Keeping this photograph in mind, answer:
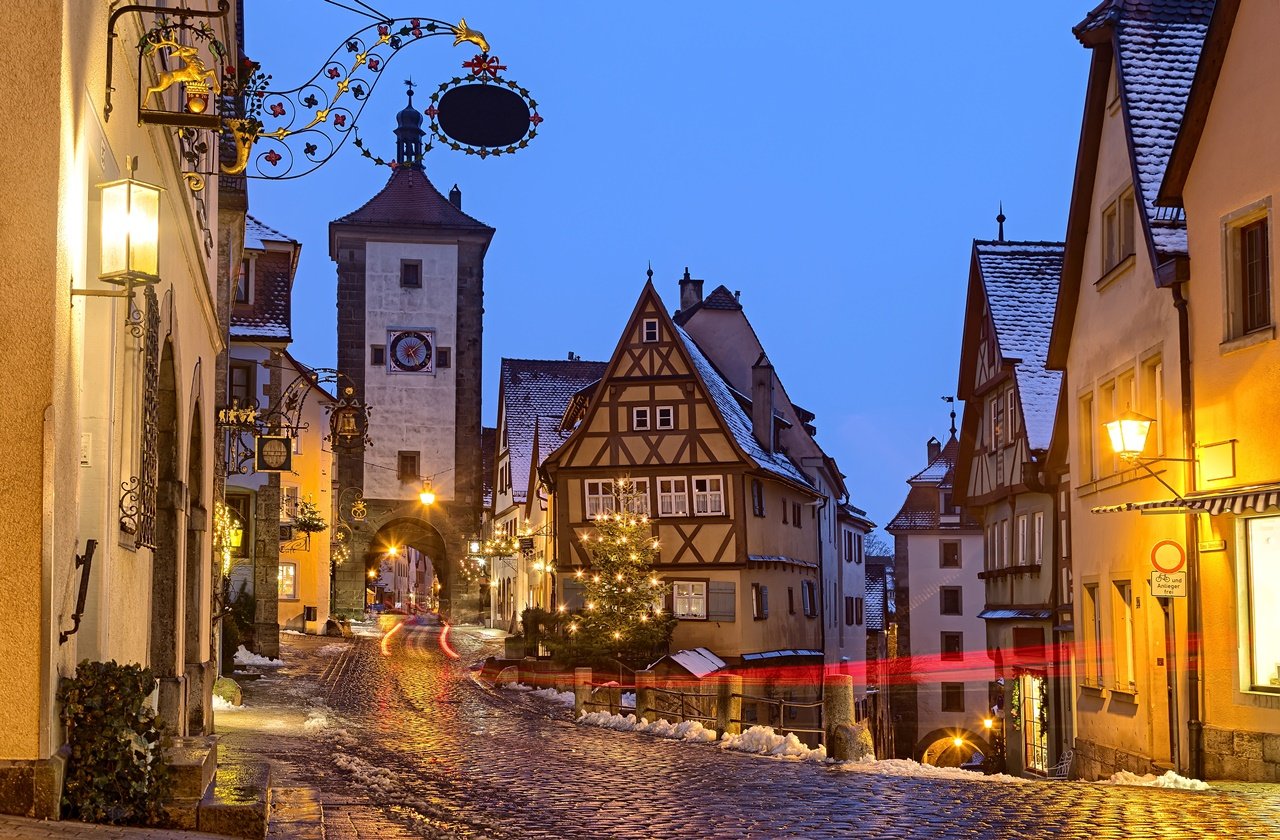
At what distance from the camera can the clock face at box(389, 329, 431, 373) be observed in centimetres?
6681

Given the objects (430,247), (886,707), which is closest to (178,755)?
(886,707)

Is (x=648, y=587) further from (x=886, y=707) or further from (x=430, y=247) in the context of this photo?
(x=430, y=247)

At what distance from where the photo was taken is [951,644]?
56562 millimetres

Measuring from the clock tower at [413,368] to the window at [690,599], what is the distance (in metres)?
25.4

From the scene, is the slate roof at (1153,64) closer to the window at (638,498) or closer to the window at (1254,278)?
the window at (1254,278)

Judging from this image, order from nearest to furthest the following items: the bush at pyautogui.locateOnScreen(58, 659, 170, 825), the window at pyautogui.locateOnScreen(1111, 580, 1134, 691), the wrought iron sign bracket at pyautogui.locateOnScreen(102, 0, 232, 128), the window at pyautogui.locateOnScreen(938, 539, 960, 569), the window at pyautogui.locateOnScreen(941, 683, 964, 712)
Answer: the bush at pyautogui.locateOnScreen(58, 659, 170, 825) → the wrought iron sign bracket at pyautogui.locateOnScreen(102, 0, 232, 128) → the window at pyautogui.locateOnScreen(1111, 580, 1134, 691) → the window at pyautogui.locateOnScreen(941, 683, 964, 712) → the window at pyautogui.locateOnScreen(938, 539, 960, 569)

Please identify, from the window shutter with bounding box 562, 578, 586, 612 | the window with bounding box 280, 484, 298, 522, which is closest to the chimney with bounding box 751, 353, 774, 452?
the window shutter with bounding box 562, 578, 586, 612

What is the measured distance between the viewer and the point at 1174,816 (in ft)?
40.6

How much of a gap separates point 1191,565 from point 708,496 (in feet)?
83.5

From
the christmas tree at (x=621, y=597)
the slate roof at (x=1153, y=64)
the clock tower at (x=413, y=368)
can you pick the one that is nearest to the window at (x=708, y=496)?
the christmas tree at (x=621, y=597)

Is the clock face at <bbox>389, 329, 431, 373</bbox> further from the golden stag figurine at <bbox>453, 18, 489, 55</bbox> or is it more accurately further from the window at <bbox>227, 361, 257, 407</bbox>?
the golden stag figurine at <bbox>453, 18, 489, 55</bbox>

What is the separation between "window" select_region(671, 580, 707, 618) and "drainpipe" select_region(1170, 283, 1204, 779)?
25.1 meters

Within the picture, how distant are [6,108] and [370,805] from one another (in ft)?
24.0

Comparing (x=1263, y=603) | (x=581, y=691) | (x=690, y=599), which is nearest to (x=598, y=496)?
(x=690, y=599)
